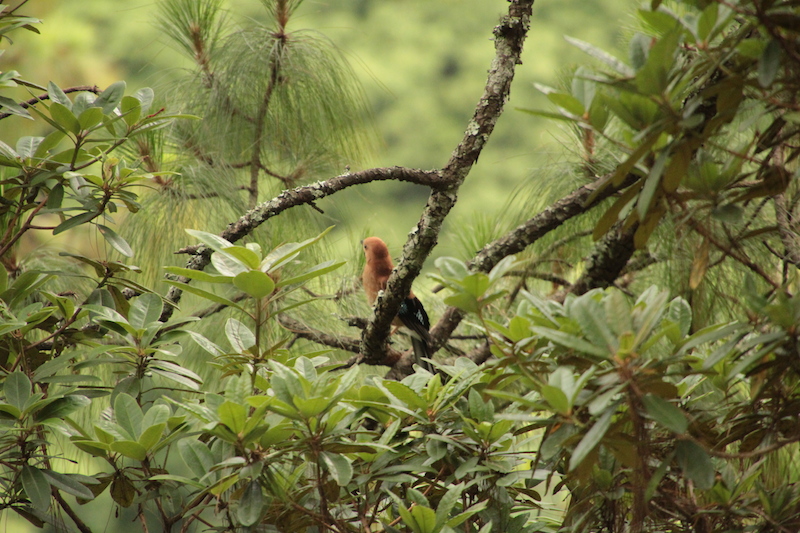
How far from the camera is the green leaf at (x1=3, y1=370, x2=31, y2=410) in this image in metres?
0.72

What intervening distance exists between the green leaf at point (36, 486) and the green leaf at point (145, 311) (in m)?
0.19

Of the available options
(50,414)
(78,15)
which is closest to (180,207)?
(50,414)

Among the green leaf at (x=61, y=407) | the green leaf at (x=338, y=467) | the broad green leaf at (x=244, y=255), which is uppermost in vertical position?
the broad green leaf at (x=244, y=255)

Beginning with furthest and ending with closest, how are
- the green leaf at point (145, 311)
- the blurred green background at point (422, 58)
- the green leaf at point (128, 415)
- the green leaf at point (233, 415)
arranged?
the blurred green background at point (422, 58)
the green leaf at point (145, 311)
the green leaf at point (128, 415)
the green leaf at point (233, 415)

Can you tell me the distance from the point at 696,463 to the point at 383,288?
138 cm

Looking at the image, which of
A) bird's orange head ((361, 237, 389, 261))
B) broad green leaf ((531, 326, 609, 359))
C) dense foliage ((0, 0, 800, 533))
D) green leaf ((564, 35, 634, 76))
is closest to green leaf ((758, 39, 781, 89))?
dense foliage ((0, 0, 800, 533))

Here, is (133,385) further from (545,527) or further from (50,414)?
(545,527)

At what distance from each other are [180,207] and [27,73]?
180 centimetres

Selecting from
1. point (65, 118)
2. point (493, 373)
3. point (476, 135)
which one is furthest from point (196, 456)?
point (476, 135)

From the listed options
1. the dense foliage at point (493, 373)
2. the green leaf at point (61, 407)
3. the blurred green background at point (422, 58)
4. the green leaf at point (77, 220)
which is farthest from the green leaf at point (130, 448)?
the blurred green background at point (422, 58)

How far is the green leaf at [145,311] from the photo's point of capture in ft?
2.65

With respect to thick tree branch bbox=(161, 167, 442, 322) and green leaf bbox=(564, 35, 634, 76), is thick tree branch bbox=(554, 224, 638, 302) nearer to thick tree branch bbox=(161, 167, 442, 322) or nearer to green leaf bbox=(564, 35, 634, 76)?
thick tree branch bbox=(161, 167, 442, 322)

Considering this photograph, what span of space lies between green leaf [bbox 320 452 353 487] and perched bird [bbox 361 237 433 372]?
3.42 feet

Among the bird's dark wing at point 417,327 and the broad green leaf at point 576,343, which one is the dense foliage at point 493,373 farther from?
the bird's dark wing at point 417,327
